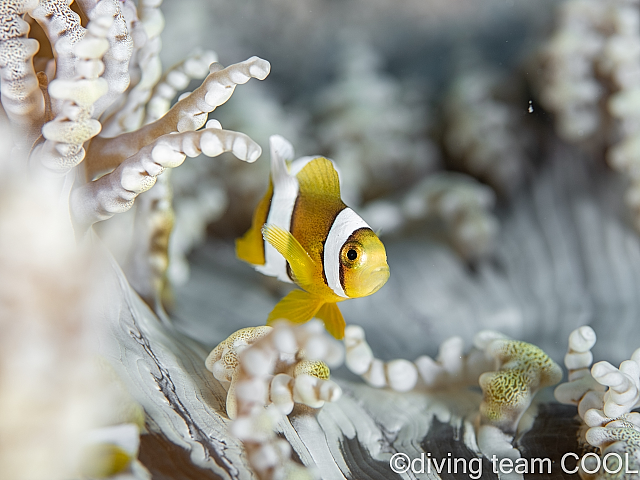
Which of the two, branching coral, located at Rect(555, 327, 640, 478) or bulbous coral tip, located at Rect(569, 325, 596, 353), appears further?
bulbous coral tip, located at Rect(569, 325, 596, 353)

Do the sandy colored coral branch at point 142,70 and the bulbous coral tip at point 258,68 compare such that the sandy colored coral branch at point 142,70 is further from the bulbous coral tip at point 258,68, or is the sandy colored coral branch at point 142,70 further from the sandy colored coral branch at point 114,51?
the bulbous coral tip at point 258,68

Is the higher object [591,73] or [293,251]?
[591,73]

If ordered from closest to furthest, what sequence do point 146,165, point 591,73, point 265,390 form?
point 265,390 < point 146,165 < point 591,73

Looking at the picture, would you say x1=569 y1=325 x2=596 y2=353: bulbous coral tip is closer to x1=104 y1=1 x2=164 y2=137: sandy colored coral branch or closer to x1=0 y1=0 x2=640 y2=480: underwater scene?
x1=0 y1=0 x2=640 y2=480: underwater scene

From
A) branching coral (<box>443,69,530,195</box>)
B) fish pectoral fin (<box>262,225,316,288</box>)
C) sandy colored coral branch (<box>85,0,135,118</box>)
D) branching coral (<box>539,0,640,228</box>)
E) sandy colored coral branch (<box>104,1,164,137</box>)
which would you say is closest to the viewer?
sandy colored coral branch (<box>85,0,135,118</box>)

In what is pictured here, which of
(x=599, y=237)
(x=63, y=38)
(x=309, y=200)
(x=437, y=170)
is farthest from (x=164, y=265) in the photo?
(x=599, y=237)

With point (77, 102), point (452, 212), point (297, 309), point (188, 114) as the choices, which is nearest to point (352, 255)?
point (297, 309)

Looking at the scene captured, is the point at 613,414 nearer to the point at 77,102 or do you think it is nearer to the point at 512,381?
the point at 512,381

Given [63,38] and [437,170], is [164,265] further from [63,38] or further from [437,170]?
[437,170]

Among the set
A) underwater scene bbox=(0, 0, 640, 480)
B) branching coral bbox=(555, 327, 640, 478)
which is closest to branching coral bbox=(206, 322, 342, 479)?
underwater scene bbox=(0, 0, 640, 480)
